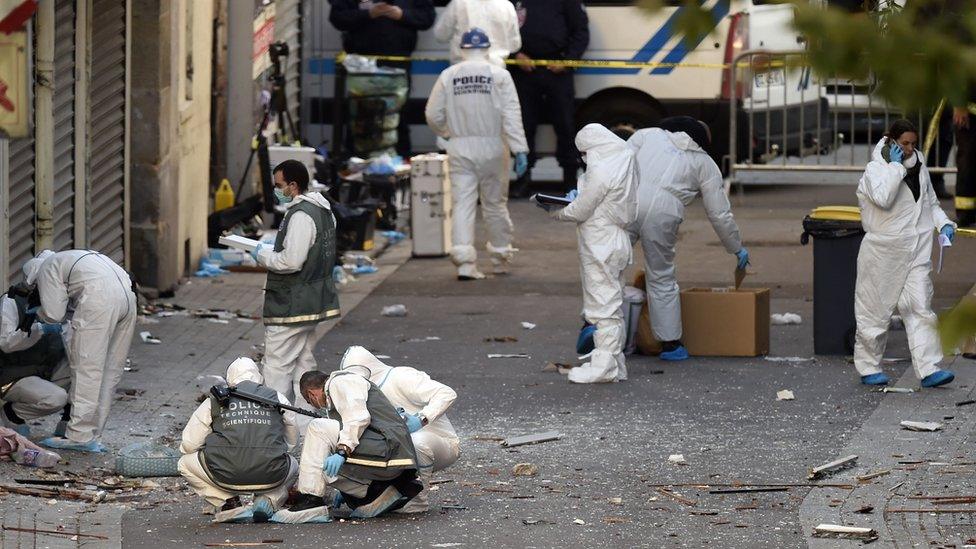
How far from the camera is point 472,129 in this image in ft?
45.6

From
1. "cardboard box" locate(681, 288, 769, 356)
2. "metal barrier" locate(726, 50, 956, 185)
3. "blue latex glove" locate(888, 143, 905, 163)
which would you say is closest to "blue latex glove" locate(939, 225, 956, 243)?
"blue latex glove" locate(888, 143, 905, 163)

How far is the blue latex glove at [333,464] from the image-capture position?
6.64 metres

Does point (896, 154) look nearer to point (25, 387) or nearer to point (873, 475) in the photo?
point (873, 475)

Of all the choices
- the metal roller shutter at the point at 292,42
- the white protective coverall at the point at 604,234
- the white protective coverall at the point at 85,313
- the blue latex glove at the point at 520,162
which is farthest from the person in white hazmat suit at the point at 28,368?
the metal roller shutter at the point at 292,42

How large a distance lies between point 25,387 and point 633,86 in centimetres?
1087

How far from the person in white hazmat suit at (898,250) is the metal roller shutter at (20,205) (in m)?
5.12

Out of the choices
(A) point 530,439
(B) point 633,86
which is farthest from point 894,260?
(B) point 633,86

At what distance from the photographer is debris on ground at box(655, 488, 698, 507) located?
286 inches

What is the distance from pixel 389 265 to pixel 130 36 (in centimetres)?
352

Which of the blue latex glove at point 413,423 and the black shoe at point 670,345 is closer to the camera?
the blue latex glove at point 413,423

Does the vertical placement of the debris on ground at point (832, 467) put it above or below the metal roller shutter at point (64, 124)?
below

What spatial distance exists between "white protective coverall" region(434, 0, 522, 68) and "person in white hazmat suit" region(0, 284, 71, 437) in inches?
296

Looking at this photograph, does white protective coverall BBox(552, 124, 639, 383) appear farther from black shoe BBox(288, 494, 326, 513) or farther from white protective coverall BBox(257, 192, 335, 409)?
black shoe BBox(288, 494, 326, 513)

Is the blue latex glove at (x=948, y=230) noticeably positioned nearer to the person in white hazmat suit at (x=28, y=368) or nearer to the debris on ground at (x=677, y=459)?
the debris on ground at (x=677, y=459)
